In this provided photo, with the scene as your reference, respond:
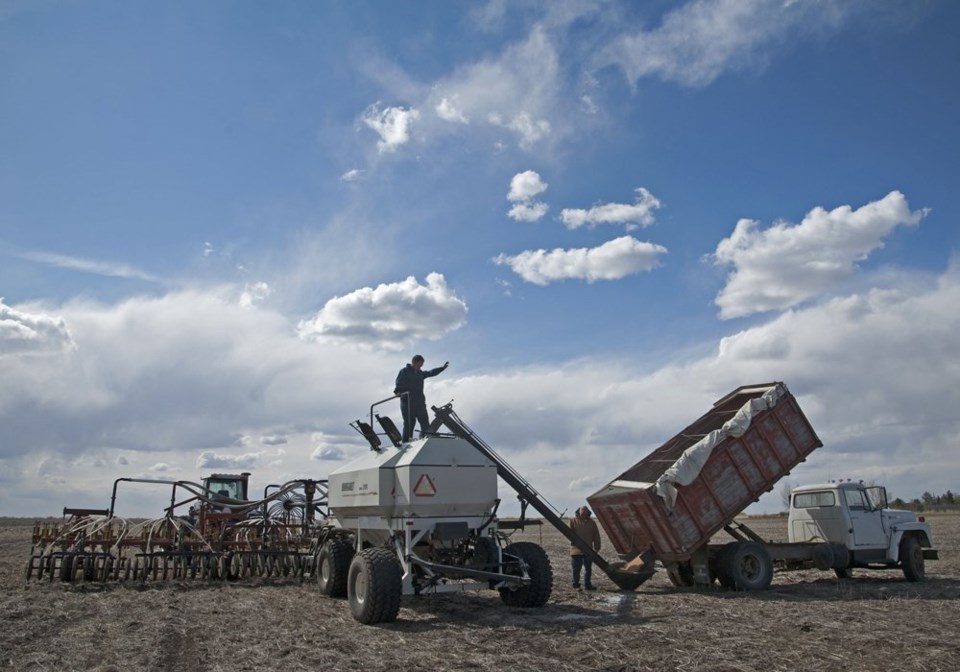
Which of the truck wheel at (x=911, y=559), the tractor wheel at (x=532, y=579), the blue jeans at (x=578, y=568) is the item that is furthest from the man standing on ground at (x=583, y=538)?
the truck wheel at (x=911, y=559)

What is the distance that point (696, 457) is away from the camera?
1345 cm

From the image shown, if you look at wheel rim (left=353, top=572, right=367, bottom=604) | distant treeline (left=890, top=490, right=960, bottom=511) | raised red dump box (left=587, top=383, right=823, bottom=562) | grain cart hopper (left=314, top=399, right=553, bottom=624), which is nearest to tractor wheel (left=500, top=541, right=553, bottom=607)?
grain cart hopper (left=314, top=399, right=553, bottom=624)

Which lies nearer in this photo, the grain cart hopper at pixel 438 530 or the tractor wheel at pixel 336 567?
the grain cart hopper at pixel 438 530

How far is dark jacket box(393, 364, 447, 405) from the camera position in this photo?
1296 centimetres

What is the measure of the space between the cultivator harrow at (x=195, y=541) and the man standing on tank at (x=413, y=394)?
402cm

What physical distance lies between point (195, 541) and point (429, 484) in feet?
24.7

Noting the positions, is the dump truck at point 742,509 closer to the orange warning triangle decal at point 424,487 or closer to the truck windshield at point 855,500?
the truck windshield at point 855,500

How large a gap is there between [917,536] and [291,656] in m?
13.8

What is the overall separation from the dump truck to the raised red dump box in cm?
2

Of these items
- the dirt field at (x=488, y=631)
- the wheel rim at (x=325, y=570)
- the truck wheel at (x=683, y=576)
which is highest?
the wheel rim at (x=325, y=570)

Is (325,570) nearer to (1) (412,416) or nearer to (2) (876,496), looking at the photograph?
(1) (412,416)

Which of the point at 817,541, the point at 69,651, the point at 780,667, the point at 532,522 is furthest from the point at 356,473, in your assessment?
the point at 817,541

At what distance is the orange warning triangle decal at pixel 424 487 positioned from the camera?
11172mm

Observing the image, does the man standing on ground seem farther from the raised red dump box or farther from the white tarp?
the white tarp
